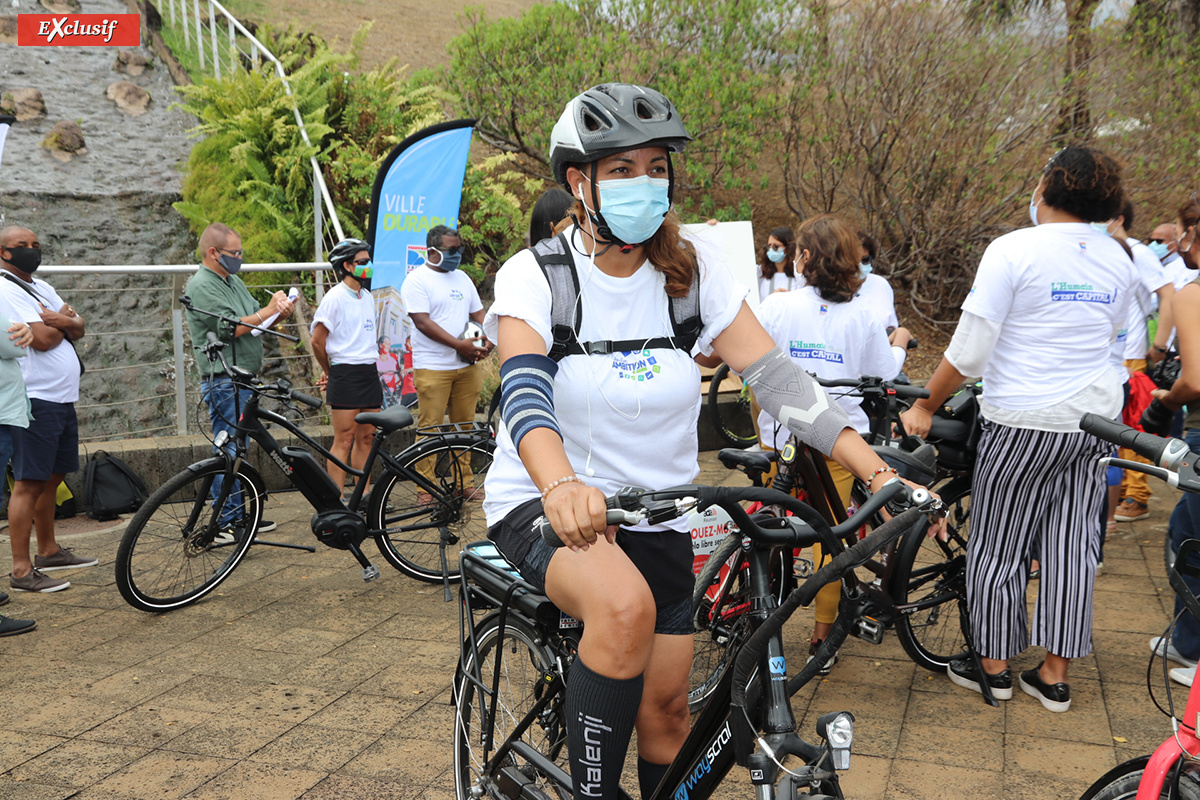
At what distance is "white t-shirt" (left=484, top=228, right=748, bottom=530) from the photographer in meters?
2.30

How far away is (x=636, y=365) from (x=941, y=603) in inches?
97.1

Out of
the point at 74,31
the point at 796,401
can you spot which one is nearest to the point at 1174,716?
the point at 796,401

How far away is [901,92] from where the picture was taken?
11289 mm

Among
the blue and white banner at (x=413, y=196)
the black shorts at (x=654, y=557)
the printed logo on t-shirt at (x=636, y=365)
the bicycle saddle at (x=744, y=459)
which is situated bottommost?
the black shorts at (x=654, y=557)

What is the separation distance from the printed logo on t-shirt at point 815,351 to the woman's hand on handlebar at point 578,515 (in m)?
2.72

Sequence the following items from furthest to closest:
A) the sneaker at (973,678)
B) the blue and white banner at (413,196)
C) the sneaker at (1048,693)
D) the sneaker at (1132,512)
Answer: the blue and white banner at (413,196) < the sneaker at (1132,512) < the sneaker at (973,678) < the sneaker at (1048,693)

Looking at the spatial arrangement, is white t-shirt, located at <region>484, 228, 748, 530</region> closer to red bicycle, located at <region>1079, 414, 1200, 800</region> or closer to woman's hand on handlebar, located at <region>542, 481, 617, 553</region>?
woman's hand on handlebar, located at <region>542, 481, 617, 553</region>

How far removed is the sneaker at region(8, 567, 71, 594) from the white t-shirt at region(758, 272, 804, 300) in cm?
602

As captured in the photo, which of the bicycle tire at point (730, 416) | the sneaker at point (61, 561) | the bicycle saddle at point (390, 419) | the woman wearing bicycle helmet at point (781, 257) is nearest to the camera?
the bicycle saddle at point (390, 419)

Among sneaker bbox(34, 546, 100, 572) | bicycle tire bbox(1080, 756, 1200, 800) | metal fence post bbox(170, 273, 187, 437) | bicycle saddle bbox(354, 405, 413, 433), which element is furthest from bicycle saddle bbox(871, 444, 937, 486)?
metal fence post bbox(170, 273, 187, 437)

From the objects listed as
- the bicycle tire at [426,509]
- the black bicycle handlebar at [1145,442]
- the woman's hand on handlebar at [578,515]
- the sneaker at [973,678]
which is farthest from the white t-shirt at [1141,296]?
the bicycle tire at [426,509]

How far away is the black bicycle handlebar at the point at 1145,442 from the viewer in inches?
76.9

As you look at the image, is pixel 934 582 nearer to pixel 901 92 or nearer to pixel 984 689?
pixel 984 689

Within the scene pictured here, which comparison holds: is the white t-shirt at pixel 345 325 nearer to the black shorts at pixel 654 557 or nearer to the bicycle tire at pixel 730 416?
the bicycle tire at pixel 730 416
